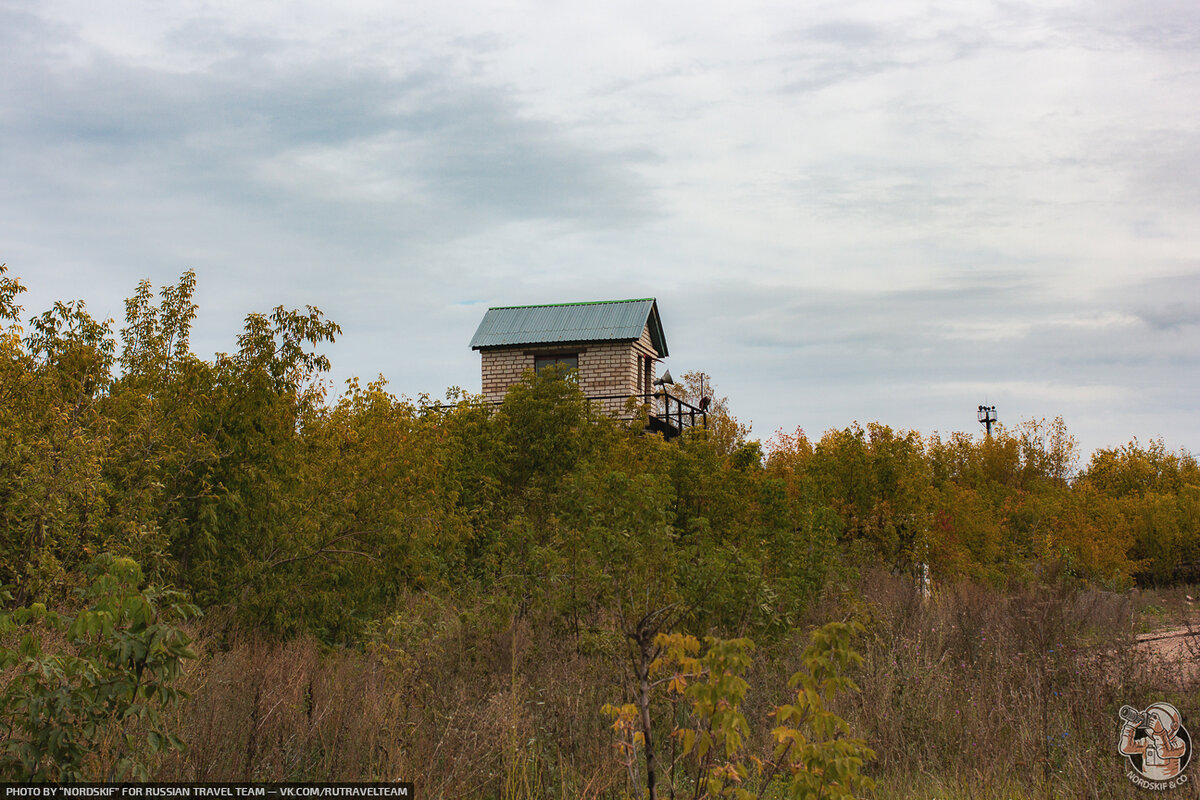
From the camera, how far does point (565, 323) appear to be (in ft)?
90.3

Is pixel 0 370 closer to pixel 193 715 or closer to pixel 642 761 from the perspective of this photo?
pixel 193 715

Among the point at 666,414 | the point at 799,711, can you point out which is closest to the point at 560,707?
the point at 799,711

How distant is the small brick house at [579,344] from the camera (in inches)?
1049

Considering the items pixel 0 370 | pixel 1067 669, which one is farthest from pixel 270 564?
pixel 1067 669

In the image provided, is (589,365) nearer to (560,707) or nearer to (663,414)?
(663,414)

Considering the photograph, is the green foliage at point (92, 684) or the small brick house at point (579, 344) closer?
the green foliage at point (92, 684)

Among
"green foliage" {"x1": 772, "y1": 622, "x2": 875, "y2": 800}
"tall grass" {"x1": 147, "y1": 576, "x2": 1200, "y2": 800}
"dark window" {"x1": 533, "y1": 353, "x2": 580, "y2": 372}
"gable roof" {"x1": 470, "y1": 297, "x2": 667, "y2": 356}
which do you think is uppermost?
"gable roof" {"x1": 470, "y1": 297, "x2": 667, "y2": 356}

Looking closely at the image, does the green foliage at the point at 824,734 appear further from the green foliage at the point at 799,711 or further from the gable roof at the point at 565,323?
the gable roof at the point at 565,323

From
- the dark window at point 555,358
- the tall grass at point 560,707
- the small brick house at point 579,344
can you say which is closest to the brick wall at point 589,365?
the small brick house at point 579,344

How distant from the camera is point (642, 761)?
19.9 ft

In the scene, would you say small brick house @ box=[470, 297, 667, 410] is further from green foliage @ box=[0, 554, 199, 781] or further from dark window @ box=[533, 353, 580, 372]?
green foliage @ box=[0, 554, 199, 781]

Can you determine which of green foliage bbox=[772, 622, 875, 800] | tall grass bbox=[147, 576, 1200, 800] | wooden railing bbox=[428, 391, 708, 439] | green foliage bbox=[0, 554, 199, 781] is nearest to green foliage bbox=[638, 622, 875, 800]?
green foliage bbox=[772, 622, 875, 800]

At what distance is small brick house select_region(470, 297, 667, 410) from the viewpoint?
26.7 m

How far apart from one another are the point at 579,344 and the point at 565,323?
92 centimetres
